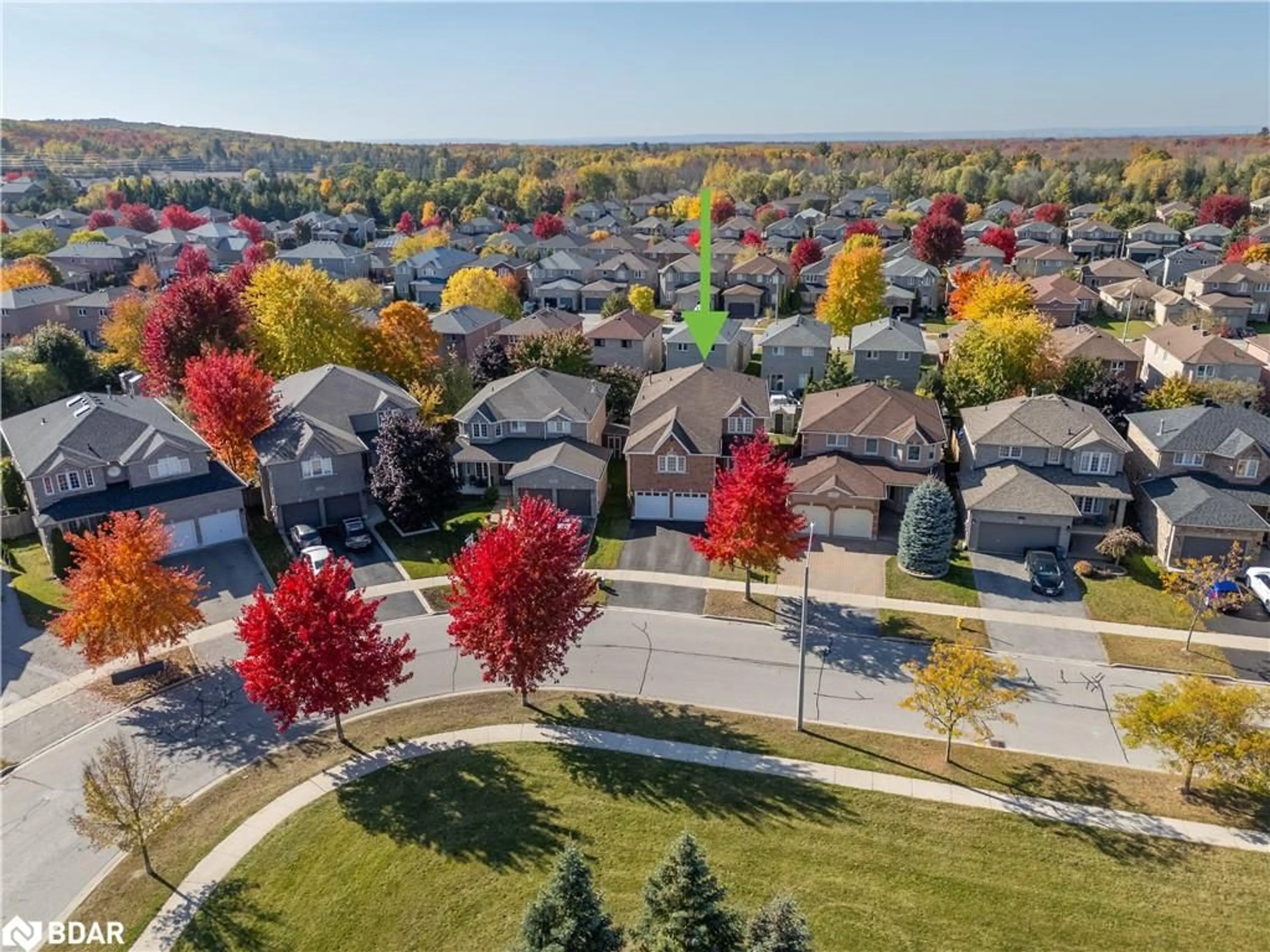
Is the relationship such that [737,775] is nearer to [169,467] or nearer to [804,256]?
[169,467]

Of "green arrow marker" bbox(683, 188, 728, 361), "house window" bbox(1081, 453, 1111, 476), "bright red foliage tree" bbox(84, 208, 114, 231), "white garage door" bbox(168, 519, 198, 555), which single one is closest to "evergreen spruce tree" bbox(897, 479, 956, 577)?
"house window" bbox(1081, 453, 1111, 476)

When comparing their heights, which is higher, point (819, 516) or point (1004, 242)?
point (1004, 242)

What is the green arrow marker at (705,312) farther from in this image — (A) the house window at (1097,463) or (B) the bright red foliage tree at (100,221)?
(B) the bright red foliage tree at (100,221)

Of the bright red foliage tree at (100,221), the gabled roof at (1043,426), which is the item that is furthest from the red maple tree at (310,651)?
the bright red foliage tree at (100,221)

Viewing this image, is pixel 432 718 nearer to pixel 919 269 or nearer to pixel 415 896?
pixel 415 896

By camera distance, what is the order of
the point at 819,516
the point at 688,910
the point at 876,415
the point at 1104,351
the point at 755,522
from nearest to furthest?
the point at 688,910, the point at 755,522, the point at 819,516, the point at 876,415, the point at 1104,351

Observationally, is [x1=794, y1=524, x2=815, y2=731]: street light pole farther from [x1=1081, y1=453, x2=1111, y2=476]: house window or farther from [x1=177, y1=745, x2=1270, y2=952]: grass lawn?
[x1=1081, y1=453, x2=1111, y2=476]: house window

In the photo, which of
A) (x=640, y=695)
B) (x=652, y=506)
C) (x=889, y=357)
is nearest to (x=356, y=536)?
(x=652, y=506)
